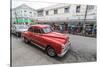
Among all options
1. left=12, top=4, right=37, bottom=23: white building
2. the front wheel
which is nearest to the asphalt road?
the front wheel

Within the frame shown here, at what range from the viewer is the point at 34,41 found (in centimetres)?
231

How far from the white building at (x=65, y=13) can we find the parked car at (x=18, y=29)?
25cm

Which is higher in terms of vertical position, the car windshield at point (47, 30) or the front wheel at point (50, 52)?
the car windshield at point (47, 30)

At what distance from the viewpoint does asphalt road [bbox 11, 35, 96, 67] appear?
7.11ft

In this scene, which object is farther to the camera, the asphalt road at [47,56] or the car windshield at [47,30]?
the car windshield at [47,30]

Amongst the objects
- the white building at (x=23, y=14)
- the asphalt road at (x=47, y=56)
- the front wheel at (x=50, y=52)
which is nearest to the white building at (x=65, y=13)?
the white building at (x=23, y=14)

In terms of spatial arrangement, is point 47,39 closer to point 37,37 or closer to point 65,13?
point 37,37

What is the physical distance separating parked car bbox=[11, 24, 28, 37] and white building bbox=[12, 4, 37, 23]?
3.3 inches

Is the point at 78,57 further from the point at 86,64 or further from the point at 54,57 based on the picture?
the point at 54,57

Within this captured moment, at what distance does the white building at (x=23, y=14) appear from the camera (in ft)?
6.99

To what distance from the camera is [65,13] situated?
239 cm

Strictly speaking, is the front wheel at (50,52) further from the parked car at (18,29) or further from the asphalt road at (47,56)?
the parked car at (18,29)

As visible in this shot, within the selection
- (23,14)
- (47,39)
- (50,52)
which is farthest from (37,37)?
(23,14)

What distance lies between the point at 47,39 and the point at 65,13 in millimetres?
496
